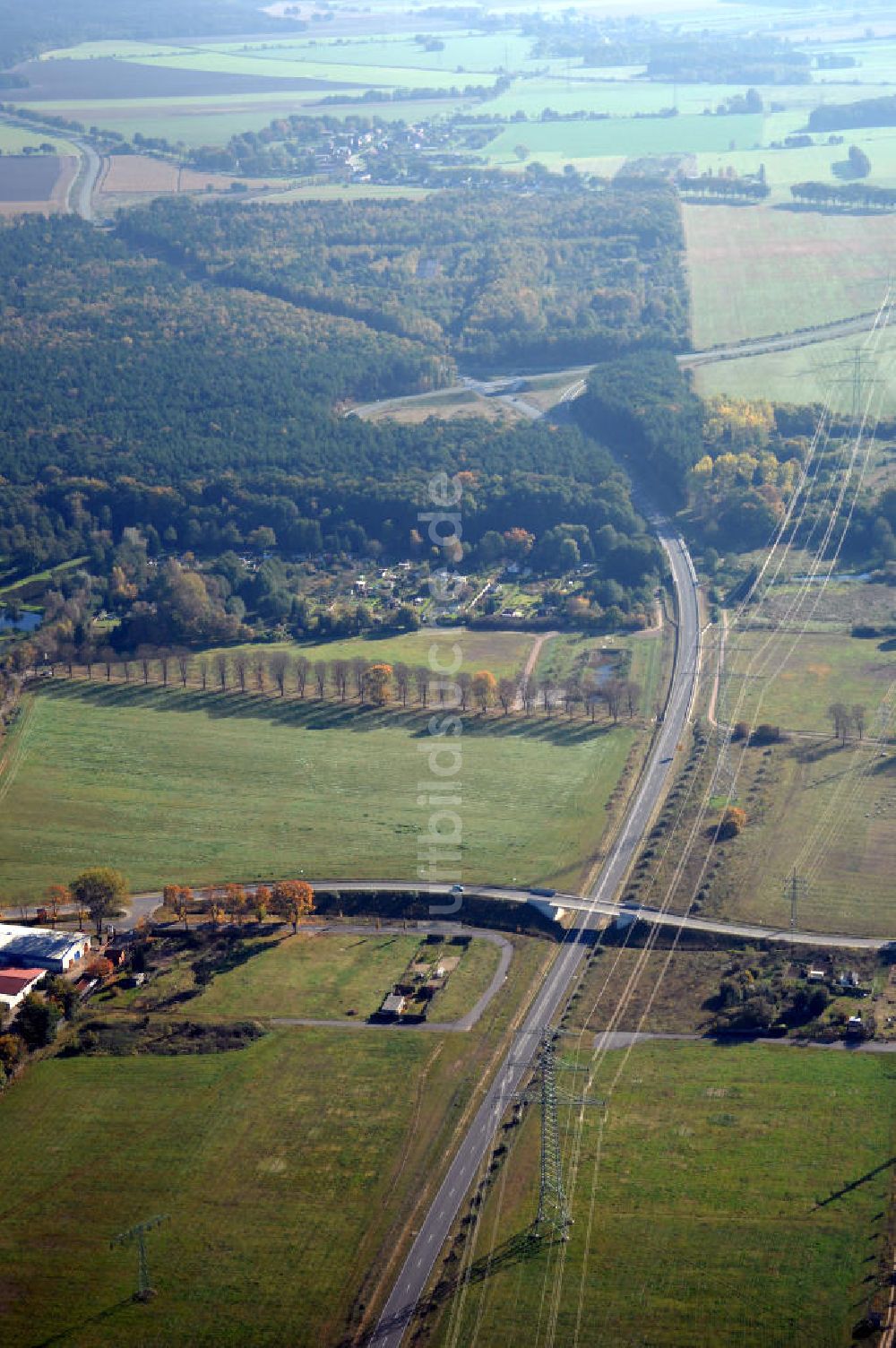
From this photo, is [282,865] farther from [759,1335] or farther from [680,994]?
[759,1335]

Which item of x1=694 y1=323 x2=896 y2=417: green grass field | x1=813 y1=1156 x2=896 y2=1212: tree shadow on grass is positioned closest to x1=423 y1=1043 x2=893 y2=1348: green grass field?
x1=813 y1=1156 x2=896 y2=1212: tree shadow on grass

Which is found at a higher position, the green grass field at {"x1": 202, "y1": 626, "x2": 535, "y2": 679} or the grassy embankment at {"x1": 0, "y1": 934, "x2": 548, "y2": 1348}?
the green grass field at {"x1": 202, "y1": 626, "x2": 535, "y2": 679}

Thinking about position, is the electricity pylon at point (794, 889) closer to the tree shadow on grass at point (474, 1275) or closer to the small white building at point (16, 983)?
the tree shadow on grass at point (474, 1275)

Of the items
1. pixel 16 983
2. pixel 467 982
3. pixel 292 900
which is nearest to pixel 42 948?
pixel 16 983

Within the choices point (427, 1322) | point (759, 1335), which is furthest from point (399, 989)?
point (759, 1335)

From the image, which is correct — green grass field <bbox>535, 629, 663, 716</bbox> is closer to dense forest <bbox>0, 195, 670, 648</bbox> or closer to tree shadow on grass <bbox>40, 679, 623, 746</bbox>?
dense forest <bbox>0, 195, 670, 648</bbox>

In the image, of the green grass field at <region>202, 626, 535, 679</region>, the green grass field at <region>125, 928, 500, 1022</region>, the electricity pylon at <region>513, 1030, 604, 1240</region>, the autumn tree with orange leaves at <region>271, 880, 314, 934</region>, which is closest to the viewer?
the electricity pylon at <region>513, 1030, 604, 1240</region>
